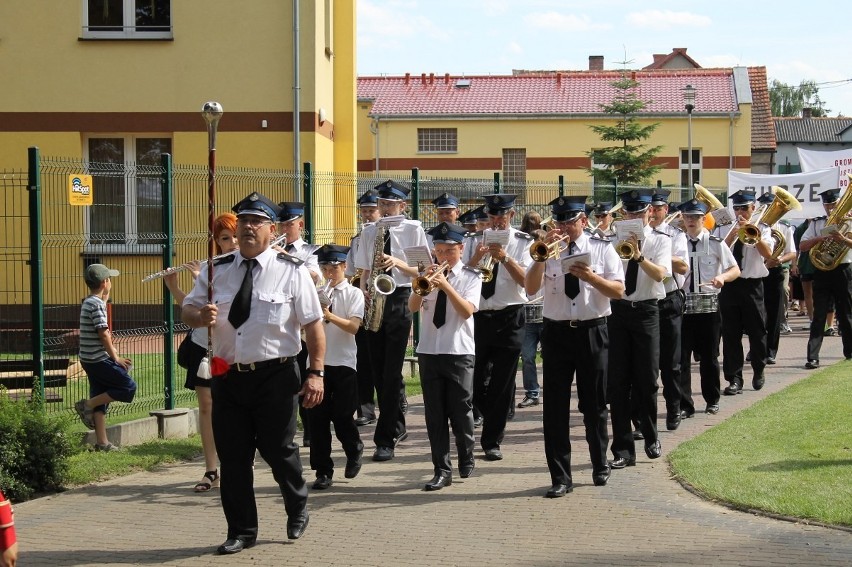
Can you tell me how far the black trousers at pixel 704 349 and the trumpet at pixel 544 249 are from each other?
3891mm

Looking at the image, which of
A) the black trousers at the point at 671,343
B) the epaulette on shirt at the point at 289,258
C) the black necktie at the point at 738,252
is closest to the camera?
the epaulette on shirt at the point at 289,258

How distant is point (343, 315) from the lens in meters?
9.83

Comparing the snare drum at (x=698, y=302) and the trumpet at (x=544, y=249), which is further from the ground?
the trumpet at (x=544, y=249)

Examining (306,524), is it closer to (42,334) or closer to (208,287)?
(208,287)

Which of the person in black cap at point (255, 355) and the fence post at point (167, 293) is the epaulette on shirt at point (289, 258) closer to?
the person in black cap at point (255, 355)

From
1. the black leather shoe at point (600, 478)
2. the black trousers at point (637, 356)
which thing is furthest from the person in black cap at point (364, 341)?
the black leather shoe at point (600, 478)

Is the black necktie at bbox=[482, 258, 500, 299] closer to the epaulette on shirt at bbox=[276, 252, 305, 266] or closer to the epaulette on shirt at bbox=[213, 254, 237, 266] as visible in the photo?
the epaulette on shirt at bbox=[276, 252, 305, 266]

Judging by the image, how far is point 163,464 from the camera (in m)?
10.6

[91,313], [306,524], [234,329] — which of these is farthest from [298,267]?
[91,313]

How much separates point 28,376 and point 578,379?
17.5ft

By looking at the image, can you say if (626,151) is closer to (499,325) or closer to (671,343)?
(671,343)

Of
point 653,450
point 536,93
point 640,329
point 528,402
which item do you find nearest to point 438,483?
point 653,450

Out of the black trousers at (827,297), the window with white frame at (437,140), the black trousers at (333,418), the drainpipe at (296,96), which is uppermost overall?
the window with white frame at (437,140)

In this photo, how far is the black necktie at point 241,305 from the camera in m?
7.67
